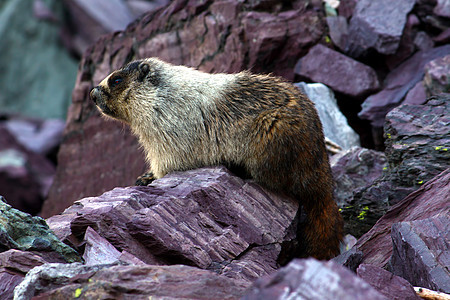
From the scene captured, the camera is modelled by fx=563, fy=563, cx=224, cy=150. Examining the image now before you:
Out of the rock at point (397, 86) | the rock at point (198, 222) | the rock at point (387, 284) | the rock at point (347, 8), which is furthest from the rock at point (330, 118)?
the rock at point (387, 284)

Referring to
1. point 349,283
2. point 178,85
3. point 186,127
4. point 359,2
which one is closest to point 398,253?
point 349,283

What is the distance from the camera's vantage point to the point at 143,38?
34.9ft

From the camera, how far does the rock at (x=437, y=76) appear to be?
8016 millimetres

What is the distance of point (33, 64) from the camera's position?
2395 cm

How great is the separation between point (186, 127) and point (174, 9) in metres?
4.37

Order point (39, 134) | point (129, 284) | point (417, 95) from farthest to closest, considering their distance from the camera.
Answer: point (39, 134) → point (417, 95) → point (129, 284)

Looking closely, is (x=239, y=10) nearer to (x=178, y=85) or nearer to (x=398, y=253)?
(x=178, y=85)

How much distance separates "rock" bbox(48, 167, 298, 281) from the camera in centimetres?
504

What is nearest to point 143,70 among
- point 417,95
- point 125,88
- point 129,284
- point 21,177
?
point 125,88

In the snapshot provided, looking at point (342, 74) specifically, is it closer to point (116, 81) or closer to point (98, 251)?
point (116, 81)

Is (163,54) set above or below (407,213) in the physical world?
above

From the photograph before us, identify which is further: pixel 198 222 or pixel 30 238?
pixel 198 222

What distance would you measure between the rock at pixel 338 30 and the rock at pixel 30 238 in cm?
637

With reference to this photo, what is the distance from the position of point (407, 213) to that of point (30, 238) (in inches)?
140
